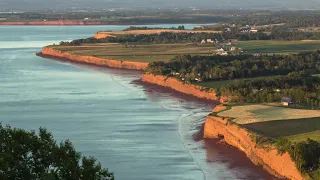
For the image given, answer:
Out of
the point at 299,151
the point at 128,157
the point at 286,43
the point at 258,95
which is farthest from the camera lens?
the point at 286,43

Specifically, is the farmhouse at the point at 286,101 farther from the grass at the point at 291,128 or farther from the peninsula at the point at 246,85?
the grass at the point at 291,128

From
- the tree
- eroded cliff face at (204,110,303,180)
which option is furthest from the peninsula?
the tree

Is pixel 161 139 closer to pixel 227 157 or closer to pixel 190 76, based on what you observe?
pixel 227 157

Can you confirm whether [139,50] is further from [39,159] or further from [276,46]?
[39,159]

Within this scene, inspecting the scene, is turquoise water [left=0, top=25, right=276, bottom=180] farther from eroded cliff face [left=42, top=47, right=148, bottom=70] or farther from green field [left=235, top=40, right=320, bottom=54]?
green field [left=235, top=40, right=320, bottom=54]

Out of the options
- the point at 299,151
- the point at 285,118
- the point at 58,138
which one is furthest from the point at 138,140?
the point at 299,151

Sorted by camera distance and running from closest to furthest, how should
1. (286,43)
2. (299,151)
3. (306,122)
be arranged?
(299,151)
(306,122)
(286,43)
